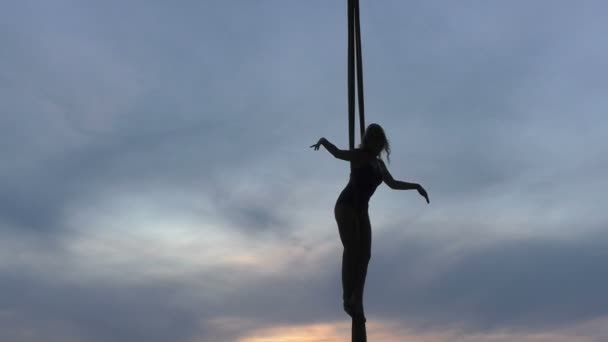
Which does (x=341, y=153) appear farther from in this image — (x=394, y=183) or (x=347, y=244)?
(x=347, y=244)

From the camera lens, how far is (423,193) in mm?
11945

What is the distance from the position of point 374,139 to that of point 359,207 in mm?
1061

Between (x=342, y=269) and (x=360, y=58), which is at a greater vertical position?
(x=360, y=58)

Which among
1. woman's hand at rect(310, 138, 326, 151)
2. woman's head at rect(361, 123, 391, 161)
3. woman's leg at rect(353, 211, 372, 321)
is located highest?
woman's head at rect(361, 123, 391, 161)

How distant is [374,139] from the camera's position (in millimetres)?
11945

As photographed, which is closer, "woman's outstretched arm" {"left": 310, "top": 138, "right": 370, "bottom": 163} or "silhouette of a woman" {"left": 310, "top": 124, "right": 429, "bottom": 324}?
"woman's outstretched arm" {"left": 310, "top": 138, "right": 370, "bottom": 163}

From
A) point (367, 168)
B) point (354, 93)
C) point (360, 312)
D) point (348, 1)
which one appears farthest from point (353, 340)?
point (348, 1)

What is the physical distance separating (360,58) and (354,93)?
633 millimetres

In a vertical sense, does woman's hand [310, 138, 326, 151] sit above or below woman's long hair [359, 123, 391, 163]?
below

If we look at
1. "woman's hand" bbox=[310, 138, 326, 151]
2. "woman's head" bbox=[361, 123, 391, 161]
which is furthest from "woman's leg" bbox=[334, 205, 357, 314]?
"woman's hand" bbox=[310, 138, 326, 151]

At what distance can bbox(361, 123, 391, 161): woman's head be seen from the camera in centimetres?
1195

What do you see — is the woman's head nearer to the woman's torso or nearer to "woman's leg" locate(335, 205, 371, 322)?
the woman's torso

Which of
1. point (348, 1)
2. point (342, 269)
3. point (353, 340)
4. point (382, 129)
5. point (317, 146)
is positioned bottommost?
point (353, 340)

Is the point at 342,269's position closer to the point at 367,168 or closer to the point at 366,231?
the point at 366,231
